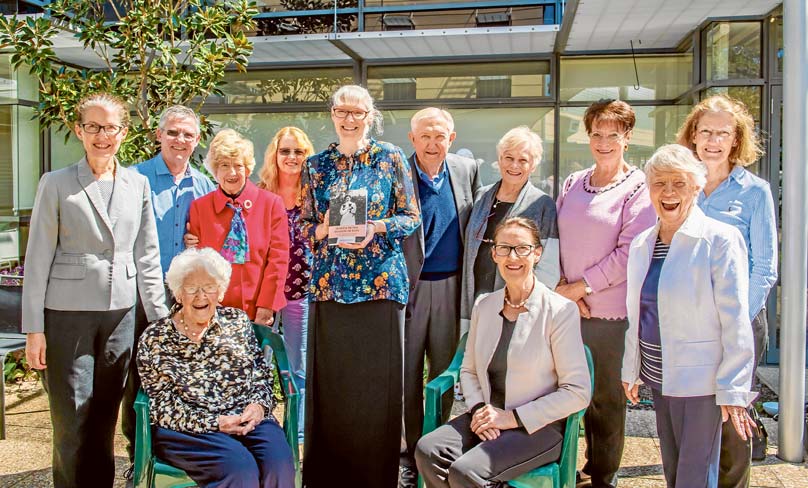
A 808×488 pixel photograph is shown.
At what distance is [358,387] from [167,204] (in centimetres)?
138

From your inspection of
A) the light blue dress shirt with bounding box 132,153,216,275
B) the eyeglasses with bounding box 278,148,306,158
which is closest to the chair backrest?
the light blue dress shirt with bounding box 132,153,216,275

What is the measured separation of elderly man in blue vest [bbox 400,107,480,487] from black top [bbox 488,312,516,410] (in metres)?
0.66

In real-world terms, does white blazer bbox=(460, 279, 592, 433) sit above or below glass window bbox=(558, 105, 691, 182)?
below

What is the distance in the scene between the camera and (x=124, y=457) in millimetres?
4168

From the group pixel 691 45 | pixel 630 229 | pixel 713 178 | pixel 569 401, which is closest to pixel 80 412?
pixel 569 401

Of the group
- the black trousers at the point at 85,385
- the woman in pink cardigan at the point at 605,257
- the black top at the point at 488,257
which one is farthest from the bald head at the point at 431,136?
the black trousers at the point at 85,385

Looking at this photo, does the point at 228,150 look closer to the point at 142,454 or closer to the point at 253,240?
the point at 253,240

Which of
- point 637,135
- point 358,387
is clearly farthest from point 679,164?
point 637,135

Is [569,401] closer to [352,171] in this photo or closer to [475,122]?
[352,171]

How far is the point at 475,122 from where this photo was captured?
7.85 meters

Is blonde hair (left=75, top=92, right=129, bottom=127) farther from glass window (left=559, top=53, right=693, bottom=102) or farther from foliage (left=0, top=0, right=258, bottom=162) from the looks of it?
glass window (left=559, top=53, right=693, bottom=102)

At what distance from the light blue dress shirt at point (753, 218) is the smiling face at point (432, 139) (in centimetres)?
131

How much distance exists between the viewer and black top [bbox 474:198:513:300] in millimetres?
3555

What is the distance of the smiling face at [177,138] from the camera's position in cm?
369
